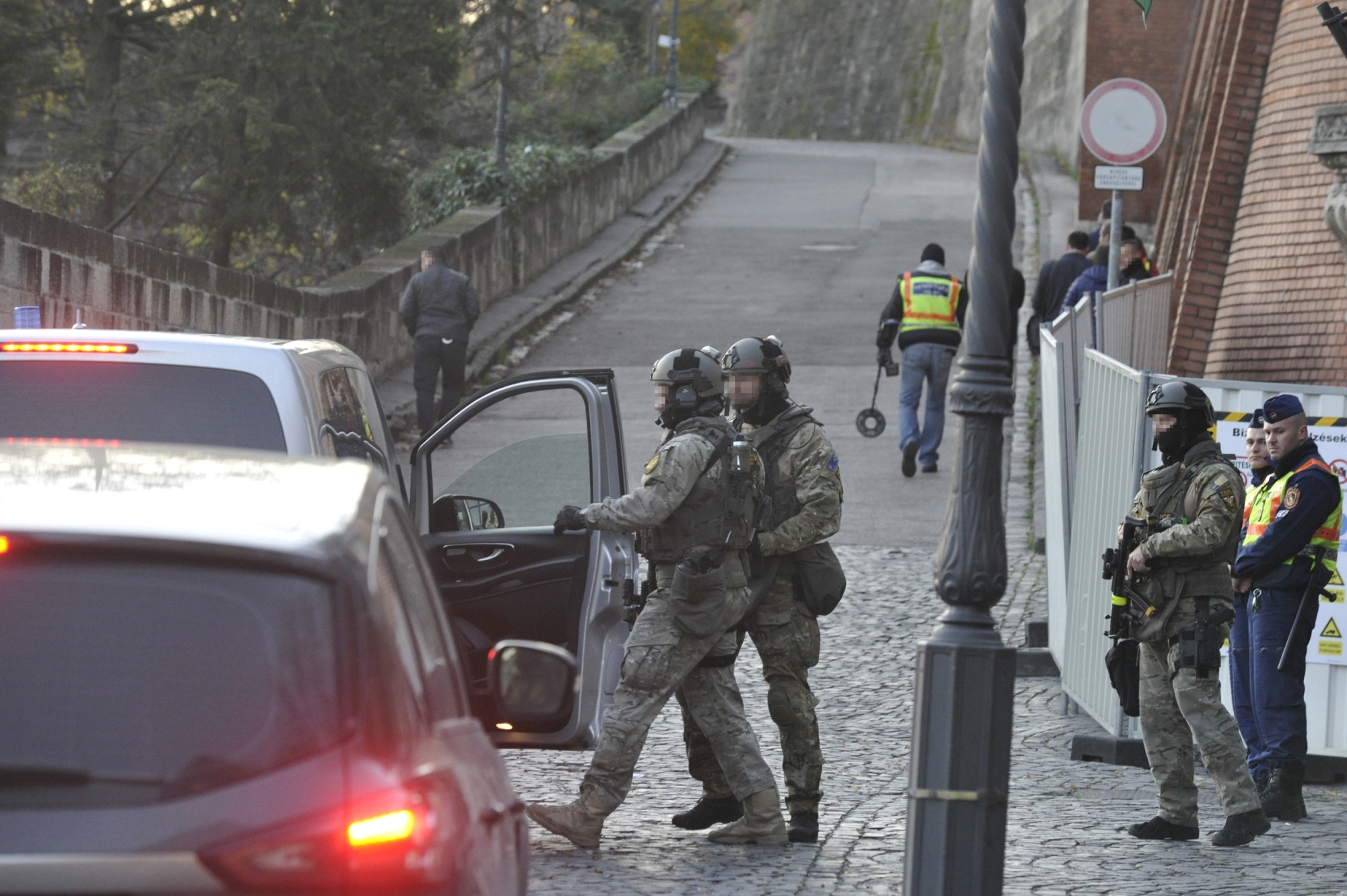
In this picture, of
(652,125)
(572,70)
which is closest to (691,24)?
(572,70)

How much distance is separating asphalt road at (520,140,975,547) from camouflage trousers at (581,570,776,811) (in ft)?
20.7

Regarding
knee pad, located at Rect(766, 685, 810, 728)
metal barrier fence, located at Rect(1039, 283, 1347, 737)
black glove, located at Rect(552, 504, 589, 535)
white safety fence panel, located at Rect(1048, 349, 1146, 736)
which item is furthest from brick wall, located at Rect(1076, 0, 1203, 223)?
black glove, located at Rect(552, 504, 589, 535)

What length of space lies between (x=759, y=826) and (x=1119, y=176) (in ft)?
23.1

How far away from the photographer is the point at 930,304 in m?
15.2

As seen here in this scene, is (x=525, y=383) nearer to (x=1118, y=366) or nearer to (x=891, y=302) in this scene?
(x=1118, y=366)

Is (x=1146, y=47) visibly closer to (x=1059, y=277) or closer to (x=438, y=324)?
(x=1059, y=277)

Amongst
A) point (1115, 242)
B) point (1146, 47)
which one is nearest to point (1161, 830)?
point (1115, 242)

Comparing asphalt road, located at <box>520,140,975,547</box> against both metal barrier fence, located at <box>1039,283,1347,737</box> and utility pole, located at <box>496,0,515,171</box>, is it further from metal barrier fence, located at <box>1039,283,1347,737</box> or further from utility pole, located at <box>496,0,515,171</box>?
metal barrier fence, located at <box>1039,283,1347,737</box>

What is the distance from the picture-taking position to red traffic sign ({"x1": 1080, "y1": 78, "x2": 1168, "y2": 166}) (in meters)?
12.6

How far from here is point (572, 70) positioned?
50.8 m

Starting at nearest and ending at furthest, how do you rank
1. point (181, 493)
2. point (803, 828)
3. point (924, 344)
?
point (181, 493)
point (803, 828)
point (924, 344)

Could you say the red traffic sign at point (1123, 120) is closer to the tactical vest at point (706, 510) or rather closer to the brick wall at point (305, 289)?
the brick wall at point (305, 289)

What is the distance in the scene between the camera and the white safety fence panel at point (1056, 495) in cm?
970

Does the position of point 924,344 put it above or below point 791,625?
above
